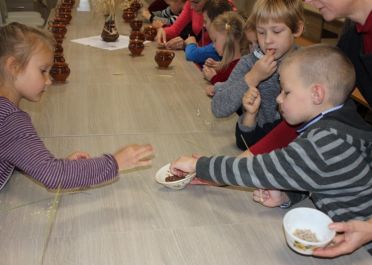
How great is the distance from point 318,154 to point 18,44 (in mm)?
778

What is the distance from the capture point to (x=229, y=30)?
80.0 inches

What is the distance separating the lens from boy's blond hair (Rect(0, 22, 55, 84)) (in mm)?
1067

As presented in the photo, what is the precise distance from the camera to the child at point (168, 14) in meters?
3.14

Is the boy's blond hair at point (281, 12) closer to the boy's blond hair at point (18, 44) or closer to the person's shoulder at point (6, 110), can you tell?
the boy's blond hair at point (18, 44)

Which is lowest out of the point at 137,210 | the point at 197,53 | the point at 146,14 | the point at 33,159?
the point at 146,14

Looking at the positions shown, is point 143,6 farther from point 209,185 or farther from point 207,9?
point 209,185

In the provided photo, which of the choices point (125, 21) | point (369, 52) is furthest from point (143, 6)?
point (369, 52)

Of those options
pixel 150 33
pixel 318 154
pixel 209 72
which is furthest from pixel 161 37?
pixel 318 154

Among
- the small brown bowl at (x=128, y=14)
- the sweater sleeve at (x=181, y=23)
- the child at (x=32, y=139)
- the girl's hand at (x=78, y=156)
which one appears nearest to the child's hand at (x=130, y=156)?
the child at (x=32, y=139)

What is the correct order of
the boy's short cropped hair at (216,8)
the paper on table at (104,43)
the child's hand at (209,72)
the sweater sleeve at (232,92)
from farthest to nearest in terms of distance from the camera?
the paper on table at (104,43) → the boy's short cropped hair at (216,8) → the child's hand at (209,72) → the sweater sleeve at (232,92)

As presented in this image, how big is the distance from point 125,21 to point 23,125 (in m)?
2.19

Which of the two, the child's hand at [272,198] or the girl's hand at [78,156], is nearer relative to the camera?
the child's hand at [272,198]

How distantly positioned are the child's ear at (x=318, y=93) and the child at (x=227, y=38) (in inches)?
37.2

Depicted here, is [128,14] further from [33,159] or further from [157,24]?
[33,159]
